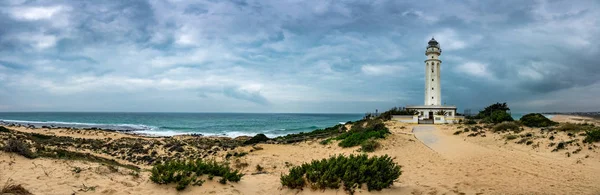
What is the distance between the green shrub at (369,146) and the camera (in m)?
15.8

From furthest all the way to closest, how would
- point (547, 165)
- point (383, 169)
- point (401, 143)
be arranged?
point (401, 143) < point (547, 165) < point (383, 169)

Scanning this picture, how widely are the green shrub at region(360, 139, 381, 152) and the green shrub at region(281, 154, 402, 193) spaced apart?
819 centimetres

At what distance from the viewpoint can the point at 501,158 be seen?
41.2 feet

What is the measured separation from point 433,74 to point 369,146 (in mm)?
31717

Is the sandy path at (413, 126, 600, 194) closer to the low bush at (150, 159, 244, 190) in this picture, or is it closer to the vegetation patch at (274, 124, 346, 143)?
the low bush at (150, 159, 244, 190)

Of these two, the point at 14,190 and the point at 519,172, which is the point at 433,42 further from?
the point at 14,190

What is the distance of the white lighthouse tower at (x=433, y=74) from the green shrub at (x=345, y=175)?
3926 centimetres

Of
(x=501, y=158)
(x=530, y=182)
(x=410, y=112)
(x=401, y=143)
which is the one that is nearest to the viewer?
(x=530, y=182)

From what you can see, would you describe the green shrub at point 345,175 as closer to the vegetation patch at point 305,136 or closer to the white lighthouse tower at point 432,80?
the vegetation patch at point 305,136

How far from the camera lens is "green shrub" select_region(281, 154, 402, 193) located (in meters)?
7.14

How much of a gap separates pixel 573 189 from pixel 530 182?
93cm

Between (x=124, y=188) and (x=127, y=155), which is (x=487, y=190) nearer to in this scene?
(x=124, y=188)

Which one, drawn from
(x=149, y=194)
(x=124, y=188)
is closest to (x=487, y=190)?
(x=149, y=194)

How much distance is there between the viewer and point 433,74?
43469mm
